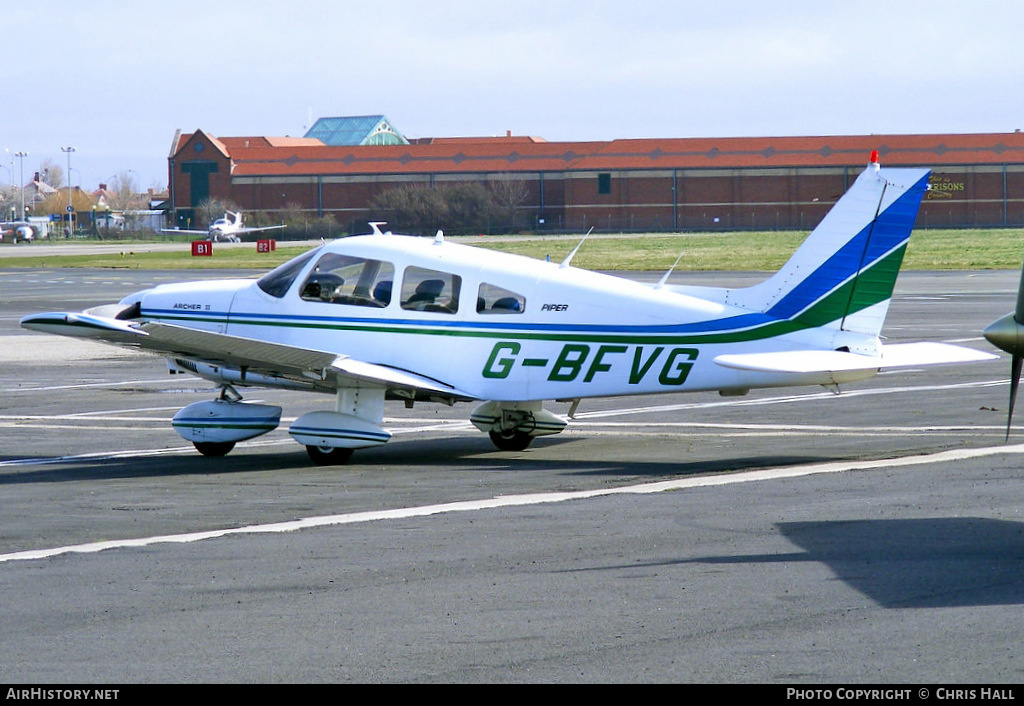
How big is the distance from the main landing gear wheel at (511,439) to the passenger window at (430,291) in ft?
5.55

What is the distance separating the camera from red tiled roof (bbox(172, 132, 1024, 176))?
105 metres

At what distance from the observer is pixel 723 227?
108062 millimetres

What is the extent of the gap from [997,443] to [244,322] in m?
8.57

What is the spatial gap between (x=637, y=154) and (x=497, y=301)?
98832 mm

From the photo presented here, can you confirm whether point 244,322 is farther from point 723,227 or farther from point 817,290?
point 723,227

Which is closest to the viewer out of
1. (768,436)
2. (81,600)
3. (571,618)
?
(571,618)

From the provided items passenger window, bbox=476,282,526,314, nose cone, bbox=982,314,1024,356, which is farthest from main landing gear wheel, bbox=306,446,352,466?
nose cone, bbox=982,314,1024,356

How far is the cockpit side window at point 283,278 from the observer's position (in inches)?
578

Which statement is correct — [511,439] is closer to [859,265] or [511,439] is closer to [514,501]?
[514,501]

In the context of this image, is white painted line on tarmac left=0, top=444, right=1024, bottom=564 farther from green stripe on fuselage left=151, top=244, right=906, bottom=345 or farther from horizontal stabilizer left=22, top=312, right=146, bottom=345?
horizontal stabilizer left=22, top=312, right=146, bottom=345

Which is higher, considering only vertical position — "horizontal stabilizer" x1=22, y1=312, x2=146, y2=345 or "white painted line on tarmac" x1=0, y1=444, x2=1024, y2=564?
"horizontal stabilizer" x1=22, y1=312, x2=146, y2=345

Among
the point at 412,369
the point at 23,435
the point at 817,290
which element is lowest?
the point at 23,435

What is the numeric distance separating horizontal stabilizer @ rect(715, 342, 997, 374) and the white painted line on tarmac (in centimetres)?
101
